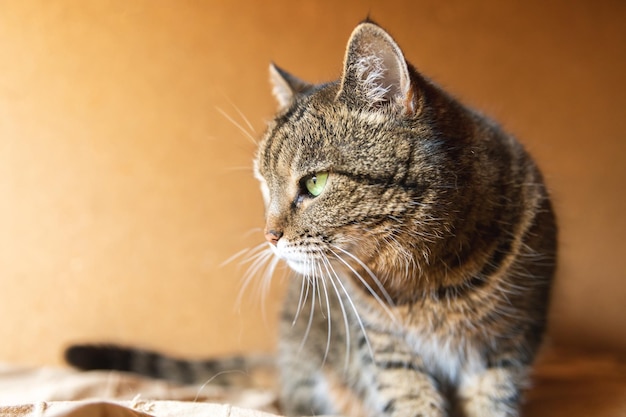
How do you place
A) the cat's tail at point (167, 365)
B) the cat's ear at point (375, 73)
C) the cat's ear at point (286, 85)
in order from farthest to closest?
the cat's tail at point (167, 365)
the cat's ear at point (286, 85)
the cat's ear at point (375, 73)

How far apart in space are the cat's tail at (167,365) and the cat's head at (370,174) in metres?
0.57

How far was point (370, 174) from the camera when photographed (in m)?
0.92

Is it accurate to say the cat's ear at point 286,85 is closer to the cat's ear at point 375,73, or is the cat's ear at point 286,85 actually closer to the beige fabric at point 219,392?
the cat's ear at point 375,73

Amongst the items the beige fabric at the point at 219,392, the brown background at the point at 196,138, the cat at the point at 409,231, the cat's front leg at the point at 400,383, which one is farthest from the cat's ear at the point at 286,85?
the beige fabric at the point at 219,392

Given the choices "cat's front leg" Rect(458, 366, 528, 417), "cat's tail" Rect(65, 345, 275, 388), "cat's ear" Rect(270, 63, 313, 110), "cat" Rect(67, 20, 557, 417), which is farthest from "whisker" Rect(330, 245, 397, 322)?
"cat's tail" Rect(65, 345, 275, 388)

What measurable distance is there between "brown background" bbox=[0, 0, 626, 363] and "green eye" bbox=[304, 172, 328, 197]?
0.50 m

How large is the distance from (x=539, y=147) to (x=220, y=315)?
1.06 m

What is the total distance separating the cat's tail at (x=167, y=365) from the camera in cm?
138

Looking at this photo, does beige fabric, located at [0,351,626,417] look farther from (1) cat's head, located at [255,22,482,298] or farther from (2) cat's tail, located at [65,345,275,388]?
(1) cat's head, located at [255,22,482,298]

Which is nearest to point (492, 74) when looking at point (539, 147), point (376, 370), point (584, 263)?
point (539, 147)

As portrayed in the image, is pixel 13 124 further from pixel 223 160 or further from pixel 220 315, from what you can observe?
pixel 220 315

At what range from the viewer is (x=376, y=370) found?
110cm

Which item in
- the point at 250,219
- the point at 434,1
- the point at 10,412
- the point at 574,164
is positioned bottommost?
the point at 10,412

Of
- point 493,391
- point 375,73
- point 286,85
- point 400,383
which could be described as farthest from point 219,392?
point 375,73
